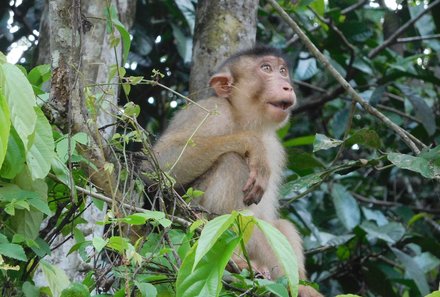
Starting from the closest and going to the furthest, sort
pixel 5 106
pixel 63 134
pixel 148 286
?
pixel 5 106 → pixel 148 286 → pixel 63 134

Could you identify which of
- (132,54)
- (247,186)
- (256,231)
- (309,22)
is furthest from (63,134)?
(309,22)

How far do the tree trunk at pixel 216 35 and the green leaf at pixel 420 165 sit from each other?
190 cm

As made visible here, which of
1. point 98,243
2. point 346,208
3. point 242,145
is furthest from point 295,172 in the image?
point 98,243

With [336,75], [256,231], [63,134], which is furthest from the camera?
[256,231]

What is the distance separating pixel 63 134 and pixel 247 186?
1.77m

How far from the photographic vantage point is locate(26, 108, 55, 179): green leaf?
3457 mm

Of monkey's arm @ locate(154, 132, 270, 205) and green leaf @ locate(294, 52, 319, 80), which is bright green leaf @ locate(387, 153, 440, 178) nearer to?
monkey's arm @ locate(154, 132, 270, 205)

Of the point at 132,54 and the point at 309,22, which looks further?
the point at 309,22

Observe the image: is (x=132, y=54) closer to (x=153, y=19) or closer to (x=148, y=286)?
(x=153, y=19)

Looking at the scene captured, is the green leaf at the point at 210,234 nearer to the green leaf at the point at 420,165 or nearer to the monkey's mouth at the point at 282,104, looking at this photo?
the green leaf at the point at 420,165

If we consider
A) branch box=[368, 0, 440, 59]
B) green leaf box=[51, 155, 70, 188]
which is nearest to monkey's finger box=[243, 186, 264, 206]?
green leaf box=[51, 155, 70, 188]

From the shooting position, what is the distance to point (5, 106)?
2838 mm

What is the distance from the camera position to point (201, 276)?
322 centimetres

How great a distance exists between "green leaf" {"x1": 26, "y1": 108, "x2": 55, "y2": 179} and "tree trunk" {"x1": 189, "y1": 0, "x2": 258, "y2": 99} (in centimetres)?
302
